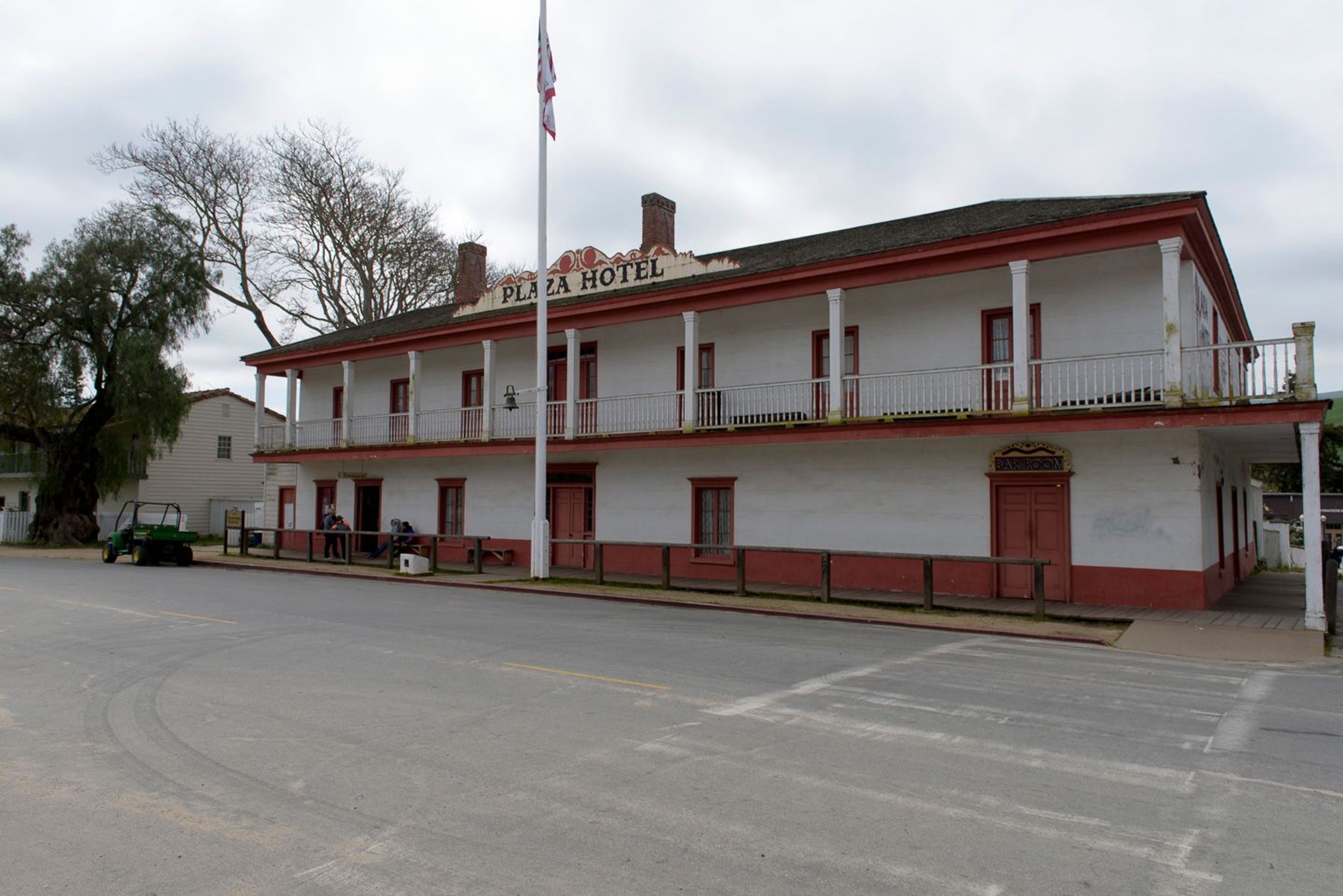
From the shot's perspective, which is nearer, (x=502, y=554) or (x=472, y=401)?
(x=502, y=554)

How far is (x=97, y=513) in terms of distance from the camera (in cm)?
4219

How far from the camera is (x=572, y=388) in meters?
21.4

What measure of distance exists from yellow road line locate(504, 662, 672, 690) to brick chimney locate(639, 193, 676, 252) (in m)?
17.5

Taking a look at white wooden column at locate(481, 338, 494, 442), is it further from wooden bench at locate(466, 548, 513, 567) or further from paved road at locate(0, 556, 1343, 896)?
paved road at locate(0, 556, 1343, 896)

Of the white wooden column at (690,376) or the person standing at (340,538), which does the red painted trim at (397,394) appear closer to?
the person standing at (340,538)

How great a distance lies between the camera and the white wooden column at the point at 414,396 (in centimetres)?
2472

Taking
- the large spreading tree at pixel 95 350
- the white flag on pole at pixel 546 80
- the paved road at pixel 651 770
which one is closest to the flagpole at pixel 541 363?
the white flag on pole at pixel 546 80

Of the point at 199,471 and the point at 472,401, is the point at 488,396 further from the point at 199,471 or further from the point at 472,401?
the point at 199,471

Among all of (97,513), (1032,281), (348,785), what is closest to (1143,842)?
(348,785)

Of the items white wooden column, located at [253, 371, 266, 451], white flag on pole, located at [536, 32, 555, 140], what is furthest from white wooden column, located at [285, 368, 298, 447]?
white flag on pole, located at [536, 32, 555, 140]

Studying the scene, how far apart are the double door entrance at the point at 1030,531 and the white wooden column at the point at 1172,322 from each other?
2.56 meters

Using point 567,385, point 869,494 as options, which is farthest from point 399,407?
point 869,494

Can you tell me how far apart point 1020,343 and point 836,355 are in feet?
11.2

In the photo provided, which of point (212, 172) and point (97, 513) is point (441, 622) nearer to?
point (212, 172)
